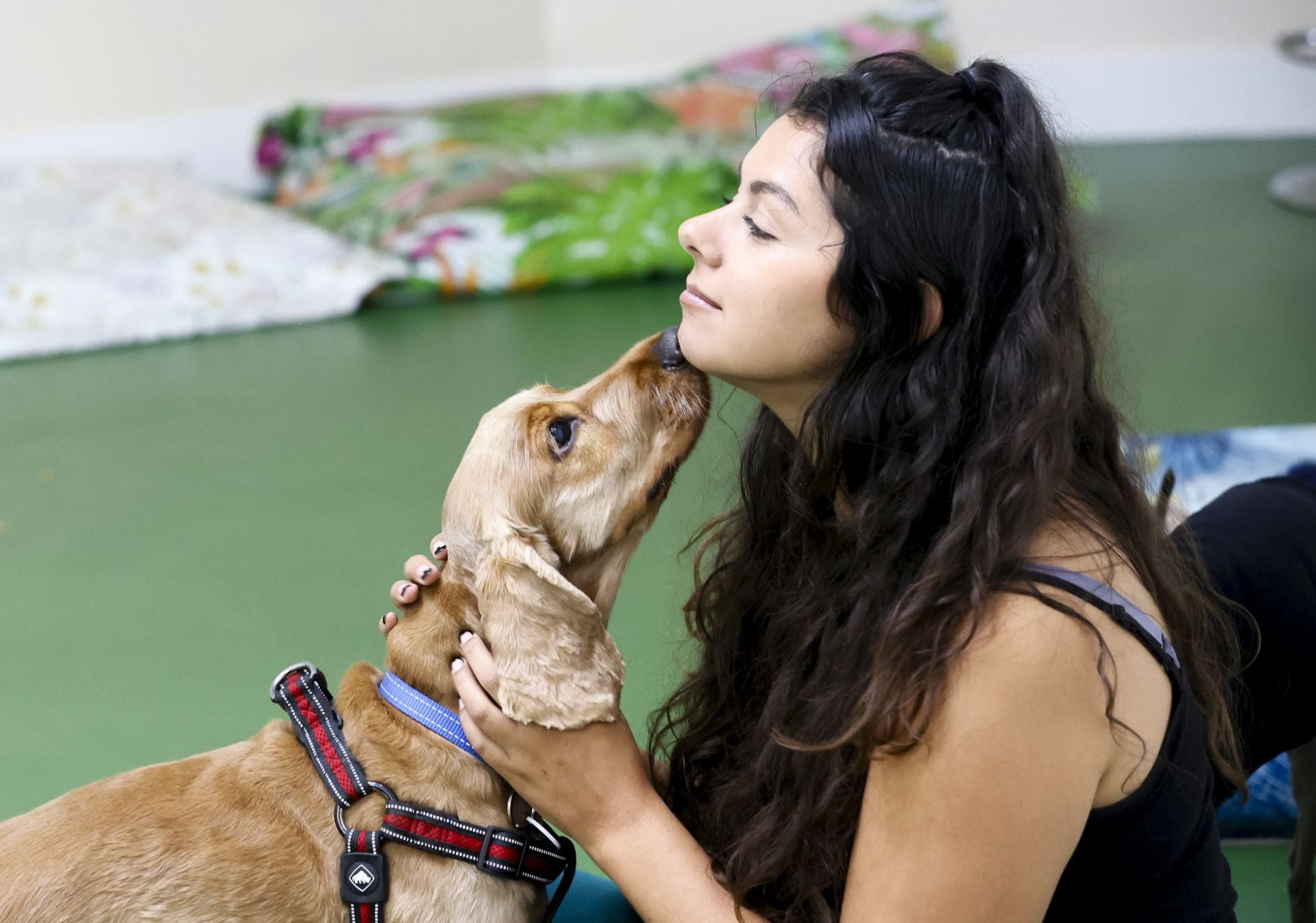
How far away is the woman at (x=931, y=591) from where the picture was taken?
121cm

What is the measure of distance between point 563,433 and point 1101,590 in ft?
2.36

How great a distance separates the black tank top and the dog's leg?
1.94 feet

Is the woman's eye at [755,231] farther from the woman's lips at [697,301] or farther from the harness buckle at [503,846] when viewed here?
the harness buckle at [503,846]

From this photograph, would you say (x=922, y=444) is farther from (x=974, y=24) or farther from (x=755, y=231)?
(x=974, y=24)

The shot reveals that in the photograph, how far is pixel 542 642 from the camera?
1.47 metres

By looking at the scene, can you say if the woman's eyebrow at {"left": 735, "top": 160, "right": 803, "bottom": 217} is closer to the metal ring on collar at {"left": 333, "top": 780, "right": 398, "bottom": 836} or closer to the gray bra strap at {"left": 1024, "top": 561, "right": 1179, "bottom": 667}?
A: the gray bra strap at {"left": 1024, "top": 561, "right": 1179, "bottom": 667}

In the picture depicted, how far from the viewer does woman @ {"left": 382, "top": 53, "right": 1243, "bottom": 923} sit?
3.96 ft

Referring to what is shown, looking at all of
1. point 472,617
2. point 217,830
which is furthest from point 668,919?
point 217,830

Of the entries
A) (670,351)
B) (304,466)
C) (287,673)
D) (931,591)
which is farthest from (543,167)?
(931,591)

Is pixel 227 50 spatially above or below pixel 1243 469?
above

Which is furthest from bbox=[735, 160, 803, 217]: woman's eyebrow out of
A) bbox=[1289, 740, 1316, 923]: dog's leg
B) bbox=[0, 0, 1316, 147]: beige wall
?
bbox=[0, 0, 1316, 147]: beige wall

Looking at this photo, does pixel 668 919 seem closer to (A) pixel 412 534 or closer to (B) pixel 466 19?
(A) pixel 412 534

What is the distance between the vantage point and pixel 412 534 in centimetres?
326

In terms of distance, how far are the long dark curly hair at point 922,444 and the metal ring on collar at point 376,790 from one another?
40 cm
